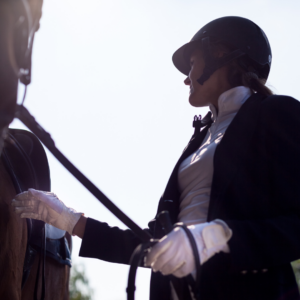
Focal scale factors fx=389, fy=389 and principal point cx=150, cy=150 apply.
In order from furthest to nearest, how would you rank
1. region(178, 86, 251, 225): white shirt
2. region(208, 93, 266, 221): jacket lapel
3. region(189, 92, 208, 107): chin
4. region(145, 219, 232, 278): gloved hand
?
region(189, 92, 208, 107): chin < region(178, 86, 251, 225): white shirt < region(208, 93, 266, 221): jacket lapel < region(145, 219, 232, 278): gloved hand

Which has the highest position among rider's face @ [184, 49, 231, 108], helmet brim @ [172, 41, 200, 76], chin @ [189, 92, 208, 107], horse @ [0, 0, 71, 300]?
helmet brim @ [172, 41, 200, 76]

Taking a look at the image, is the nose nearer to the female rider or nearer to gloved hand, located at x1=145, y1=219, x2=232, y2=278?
the female rider

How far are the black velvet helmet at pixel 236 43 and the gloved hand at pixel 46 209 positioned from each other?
1.22 m

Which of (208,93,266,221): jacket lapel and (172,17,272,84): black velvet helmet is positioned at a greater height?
(172,17,272,84): black velvet helmet

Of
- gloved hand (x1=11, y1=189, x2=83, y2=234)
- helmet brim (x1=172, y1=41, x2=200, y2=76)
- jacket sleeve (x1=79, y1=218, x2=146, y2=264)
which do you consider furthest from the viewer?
helmet brim (x1=172, y1=41, x2=200, y2=76)

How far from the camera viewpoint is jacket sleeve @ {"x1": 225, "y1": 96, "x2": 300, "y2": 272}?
5.36 feet

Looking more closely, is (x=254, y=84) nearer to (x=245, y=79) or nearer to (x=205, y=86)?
(x=245, y=79)

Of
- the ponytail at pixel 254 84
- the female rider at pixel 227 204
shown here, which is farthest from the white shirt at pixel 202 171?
the ponytail at pixel 254 84

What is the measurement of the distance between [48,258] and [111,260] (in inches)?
51.4

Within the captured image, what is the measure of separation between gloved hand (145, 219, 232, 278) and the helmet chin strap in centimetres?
127

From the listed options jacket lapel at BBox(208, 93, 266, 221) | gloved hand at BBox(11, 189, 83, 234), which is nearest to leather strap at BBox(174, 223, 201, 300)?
jacket lapel at BBox(208, 93, 266, 221)

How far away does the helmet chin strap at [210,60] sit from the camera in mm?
2596

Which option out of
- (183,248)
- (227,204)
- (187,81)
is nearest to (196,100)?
(187,81)

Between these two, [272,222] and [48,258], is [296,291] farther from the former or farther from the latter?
[48,258]
